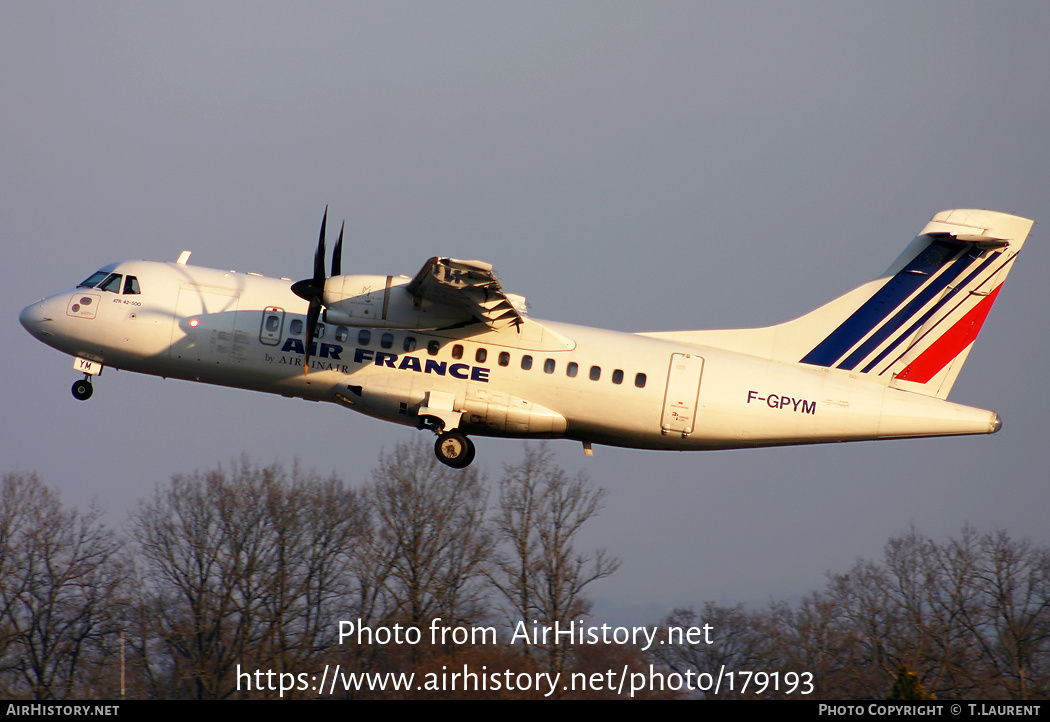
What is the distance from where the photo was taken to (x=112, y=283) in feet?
71.9

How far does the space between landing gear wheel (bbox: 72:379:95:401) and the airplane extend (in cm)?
74

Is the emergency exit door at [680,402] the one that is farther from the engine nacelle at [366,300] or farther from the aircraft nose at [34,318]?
the aircraft nose at [34,318]

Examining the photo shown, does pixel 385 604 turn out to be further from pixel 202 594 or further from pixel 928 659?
pixel 928 659

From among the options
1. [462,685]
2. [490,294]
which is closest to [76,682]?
[462,685]

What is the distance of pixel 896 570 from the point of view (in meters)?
39.3

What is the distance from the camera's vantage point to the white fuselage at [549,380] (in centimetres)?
2058

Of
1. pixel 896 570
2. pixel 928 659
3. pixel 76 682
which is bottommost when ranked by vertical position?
pixel 76 682

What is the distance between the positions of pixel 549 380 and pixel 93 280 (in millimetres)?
9183

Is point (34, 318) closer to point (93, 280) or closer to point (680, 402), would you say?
point (93, 280)

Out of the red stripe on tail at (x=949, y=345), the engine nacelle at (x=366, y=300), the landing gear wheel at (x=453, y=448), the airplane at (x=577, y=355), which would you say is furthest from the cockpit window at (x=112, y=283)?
the red stripe on tail at (x=949, y=345)

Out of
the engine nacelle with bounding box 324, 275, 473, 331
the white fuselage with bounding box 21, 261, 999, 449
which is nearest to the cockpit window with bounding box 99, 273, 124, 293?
the white fuselage with bounding box 21, 261, 999, 449

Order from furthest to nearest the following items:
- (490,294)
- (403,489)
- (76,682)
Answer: (403,489), (76,682), (490,294)

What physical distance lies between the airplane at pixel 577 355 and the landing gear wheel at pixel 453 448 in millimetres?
31

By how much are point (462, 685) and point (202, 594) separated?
41.1 feet
